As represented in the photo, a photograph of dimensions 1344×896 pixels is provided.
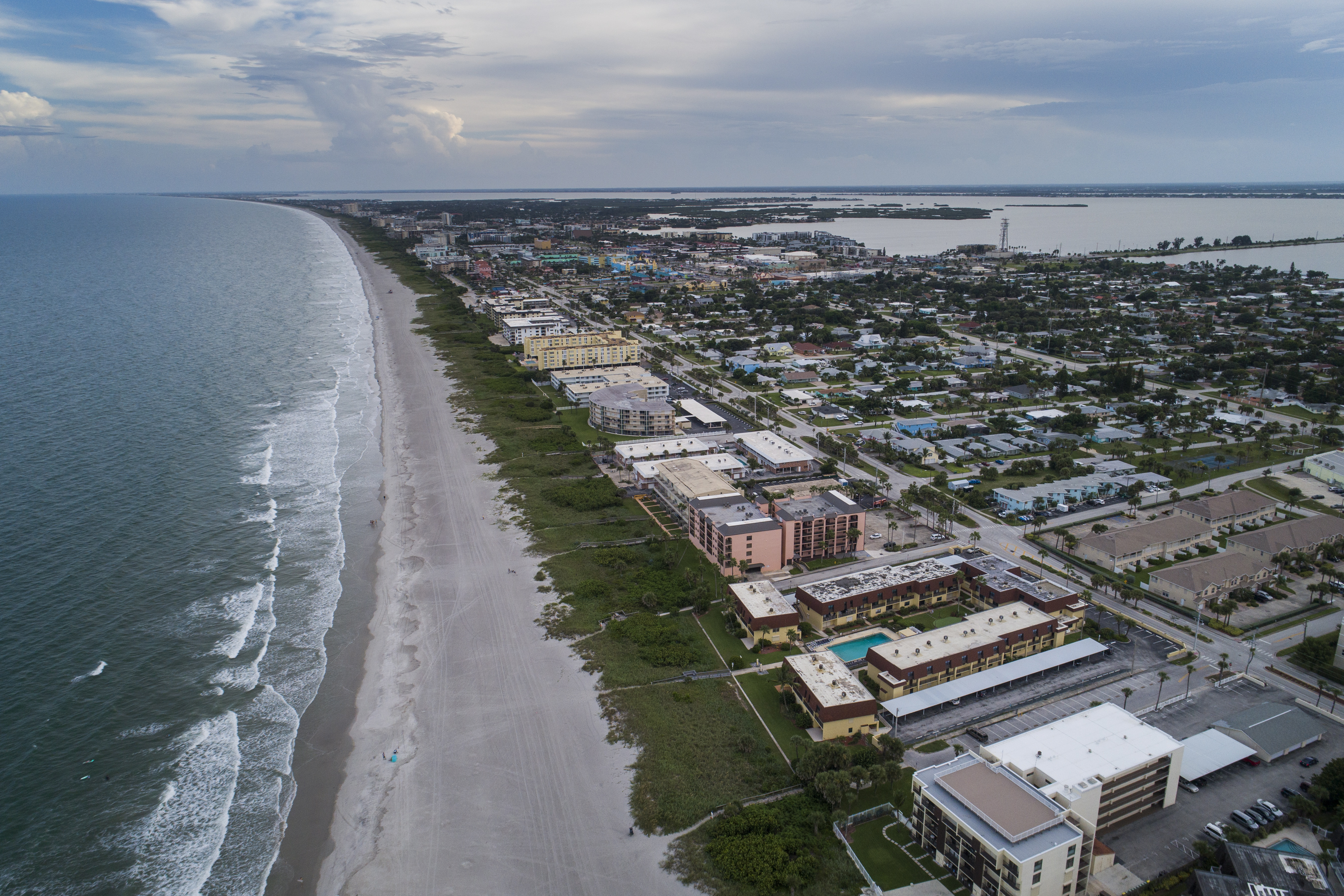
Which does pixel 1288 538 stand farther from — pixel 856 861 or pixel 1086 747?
pixel 856 861

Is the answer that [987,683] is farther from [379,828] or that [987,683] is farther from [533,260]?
[533,260]

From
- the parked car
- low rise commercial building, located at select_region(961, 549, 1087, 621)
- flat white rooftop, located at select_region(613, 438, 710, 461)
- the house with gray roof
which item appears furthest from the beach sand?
the house with gray roof

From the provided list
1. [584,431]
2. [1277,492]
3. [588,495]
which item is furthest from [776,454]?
[1277,492]

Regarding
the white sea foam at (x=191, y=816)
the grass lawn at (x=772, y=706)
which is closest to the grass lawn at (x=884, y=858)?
the grass lawn at (x=772, y=706)

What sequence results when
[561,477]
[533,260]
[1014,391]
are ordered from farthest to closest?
[533,260]
[1014,391]
[561,477]

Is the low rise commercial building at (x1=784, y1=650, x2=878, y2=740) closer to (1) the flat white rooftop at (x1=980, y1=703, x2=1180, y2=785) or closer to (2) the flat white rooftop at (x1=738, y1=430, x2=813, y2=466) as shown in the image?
(1) the flat white rooftop at (x1=980, y1=703, x2=1180, y2=785)

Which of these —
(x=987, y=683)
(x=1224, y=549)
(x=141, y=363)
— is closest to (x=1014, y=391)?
(x=1224, y=549)
